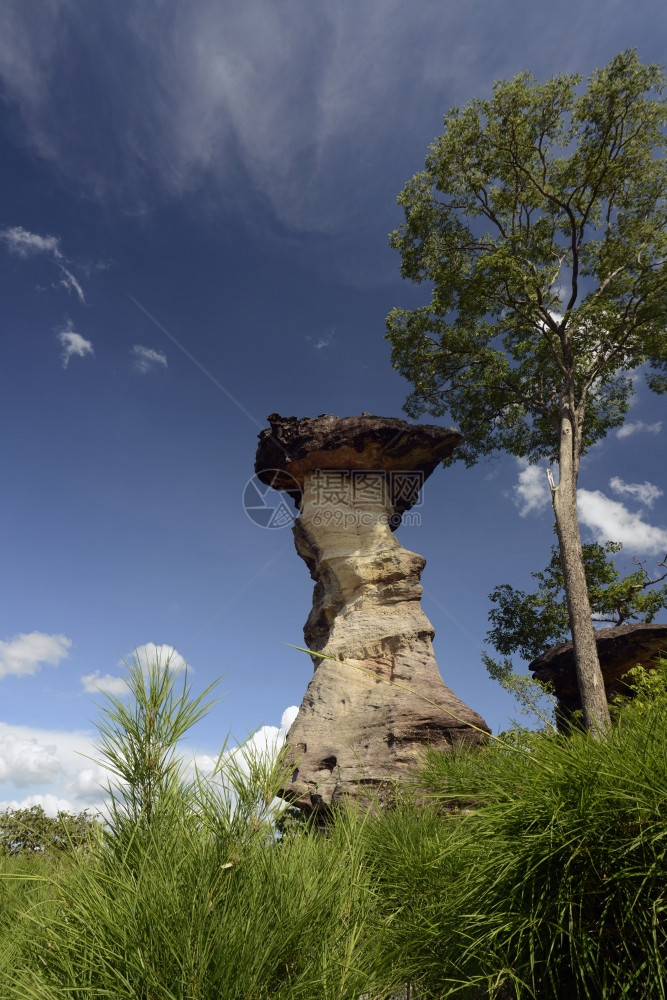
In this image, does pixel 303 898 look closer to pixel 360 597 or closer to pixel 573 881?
pixel 573 881

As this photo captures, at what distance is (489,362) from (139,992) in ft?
59.1

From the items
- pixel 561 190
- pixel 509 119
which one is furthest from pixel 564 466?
pixel 509 119

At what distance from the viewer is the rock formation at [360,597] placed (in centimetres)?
1120

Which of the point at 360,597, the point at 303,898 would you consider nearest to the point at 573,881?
the point at 303,898

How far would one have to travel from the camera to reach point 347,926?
7.36 feet

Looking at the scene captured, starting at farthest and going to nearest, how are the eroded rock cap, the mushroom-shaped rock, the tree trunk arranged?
1. the eroded rock cap
2. the mushroom-shaped rock
3. the tree trunk

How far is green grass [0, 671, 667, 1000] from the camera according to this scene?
5.74ft

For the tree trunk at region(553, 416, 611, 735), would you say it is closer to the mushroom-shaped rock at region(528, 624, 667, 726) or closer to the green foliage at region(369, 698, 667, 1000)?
Result: the mushroom-shaped rock at region(528, 624, 667, 726)

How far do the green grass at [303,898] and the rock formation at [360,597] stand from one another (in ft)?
26.9

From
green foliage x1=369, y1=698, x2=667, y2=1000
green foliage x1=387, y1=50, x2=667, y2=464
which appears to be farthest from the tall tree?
green foliage x1=369, y1=698, x2=667, y2=1000

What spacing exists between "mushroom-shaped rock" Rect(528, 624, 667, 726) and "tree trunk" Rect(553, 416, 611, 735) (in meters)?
3.55

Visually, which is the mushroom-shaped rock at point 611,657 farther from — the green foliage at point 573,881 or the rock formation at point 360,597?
the green foliage at point 573,881

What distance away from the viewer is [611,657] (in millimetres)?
16094

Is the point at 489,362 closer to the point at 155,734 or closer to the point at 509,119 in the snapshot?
the point at 509,119
